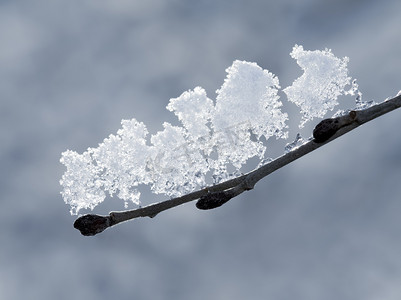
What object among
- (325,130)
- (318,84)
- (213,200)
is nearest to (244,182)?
(213,200)

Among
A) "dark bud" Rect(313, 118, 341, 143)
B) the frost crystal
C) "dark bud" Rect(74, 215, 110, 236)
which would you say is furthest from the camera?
the frost crystal

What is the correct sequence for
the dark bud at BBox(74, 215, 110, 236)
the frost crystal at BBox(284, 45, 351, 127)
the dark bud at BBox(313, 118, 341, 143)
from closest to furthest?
the dark bud at BBox(313, 118, 341, 143) < the dark bud at BBox(74, 215, 110, 236) < the frost crystal at BBox(284, 45, 351, 127)

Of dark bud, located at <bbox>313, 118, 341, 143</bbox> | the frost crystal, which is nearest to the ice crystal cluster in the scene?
the frost crystal

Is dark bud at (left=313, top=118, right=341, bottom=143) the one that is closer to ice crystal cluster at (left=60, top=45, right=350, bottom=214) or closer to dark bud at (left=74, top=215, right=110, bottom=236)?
ice crystal cluster at (left=60, top=45, right=350, bottom=214)

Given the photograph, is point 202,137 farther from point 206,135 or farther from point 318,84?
point 318,84

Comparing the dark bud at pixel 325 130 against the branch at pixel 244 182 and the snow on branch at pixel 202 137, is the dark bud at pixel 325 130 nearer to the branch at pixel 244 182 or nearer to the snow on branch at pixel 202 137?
the branch at pixel 244 182

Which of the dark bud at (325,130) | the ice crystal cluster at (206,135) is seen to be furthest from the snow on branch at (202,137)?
the dark bud at (325,130)

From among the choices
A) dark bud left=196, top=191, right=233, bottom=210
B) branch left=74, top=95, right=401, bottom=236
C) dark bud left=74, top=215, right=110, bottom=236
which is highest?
dark bud left=74, top=215, right=110, bottom=236
